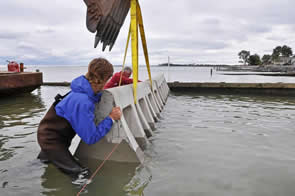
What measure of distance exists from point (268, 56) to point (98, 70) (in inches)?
7218

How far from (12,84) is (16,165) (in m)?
9.52

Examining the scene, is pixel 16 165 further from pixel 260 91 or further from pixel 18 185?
pixel 260 91

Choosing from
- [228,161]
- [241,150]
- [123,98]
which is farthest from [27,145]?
[241,150]

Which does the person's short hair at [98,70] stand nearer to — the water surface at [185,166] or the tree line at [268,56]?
the water surface at [185,166]

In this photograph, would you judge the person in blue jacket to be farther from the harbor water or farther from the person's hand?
the harbor water

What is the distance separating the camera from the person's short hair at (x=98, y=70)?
3088mm

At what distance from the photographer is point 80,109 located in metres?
2.93

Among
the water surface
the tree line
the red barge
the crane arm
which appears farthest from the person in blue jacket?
the tree line

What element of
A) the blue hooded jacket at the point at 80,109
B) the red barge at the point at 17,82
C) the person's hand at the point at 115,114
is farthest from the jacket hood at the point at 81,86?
the red barge at the point at 17,82

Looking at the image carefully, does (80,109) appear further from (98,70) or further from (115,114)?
(115,114)

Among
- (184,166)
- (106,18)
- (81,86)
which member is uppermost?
(106,18)

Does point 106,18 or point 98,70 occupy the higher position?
point 106,18

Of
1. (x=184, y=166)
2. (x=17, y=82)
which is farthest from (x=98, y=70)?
(x=17, y=82)

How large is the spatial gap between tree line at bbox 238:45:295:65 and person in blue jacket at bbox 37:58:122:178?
16184cm
